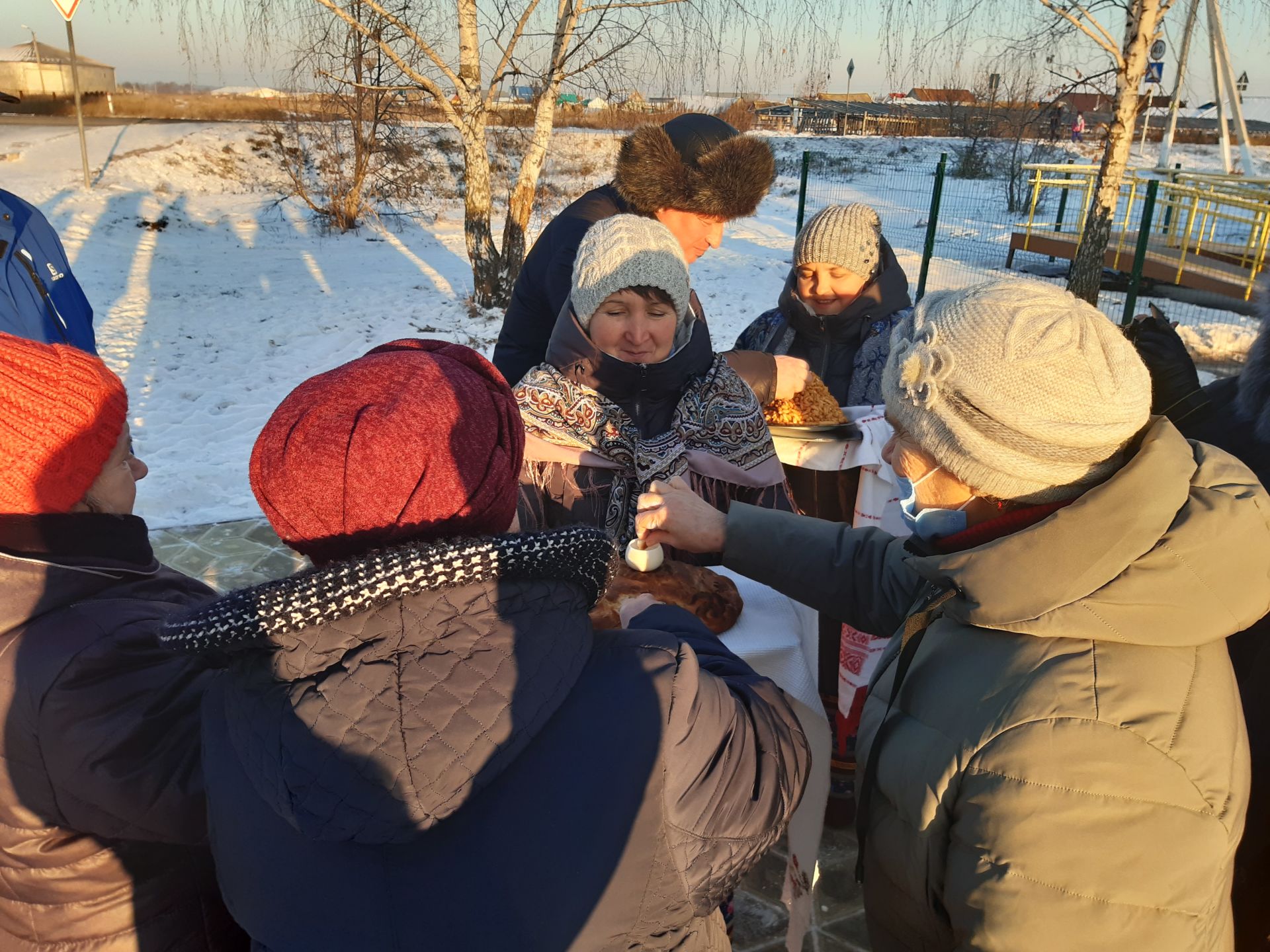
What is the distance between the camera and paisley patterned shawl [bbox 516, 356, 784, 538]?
233 cm

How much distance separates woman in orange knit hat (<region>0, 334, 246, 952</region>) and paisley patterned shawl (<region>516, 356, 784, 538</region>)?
41.3 inches

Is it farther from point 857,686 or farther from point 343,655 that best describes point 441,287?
point 343,655

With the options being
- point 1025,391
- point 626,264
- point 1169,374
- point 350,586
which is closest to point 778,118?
point 1169,374

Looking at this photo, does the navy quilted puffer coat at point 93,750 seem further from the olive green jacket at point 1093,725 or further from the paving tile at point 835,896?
the paving tile at point 835,896

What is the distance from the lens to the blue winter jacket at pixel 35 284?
3.13 metres

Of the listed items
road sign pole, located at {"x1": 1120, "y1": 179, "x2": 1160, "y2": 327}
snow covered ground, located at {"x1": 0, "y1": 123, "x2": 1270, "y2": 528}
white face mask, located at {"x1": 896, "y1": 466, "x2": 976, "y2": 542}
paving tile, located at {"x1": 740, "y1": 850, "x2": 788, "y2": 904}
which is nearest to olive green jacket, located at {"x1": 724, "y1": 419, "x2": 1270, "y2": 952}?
white face mask, located at {"x1": 896, "y1": 466, "x2": 976, "y2": 542}

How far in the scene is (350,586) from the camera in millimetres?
995

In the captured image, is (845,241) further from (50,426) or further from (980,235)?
(980,235)

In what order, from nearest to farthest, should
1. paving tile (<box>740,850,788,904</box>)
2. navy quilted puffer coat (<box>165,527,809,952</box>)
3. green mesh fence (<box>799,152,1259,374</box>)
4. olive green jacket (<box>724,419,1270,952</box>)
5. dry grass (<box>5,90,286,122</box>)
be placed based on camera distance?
navy quilted puffer coat (<box>165,527,809,952</box>)
olive green jacket (<box>724,419,1270,952</box>)
paving tile (<box>740,850,788,904</box>)
green mesh fence (<box>799,152,1259,374</box>)
dry grass (<box>5,90,286,122</box>)

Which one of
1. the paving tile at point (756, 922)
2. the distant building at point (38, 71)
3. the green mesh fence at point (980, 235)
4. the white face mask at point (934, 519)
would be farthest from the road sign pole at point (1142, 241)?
the distant building at point (38, 71)

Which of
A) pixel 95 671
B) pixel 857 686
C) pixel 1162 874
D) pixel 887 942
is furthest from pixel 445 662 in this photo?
Result: pixel 857 686

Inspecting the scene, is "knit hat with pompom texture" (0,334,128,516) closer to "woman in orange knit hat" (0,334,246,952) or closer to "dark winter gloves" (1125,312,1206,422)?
"woman in orange knit hat" (0,334,246,952)

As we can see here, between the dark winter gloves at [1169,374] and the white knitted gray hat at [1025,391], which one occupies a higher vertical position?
the white knitted gray hat at [1025,391]

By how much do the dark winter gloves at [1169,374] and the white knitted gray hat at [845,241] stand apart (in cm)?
117
